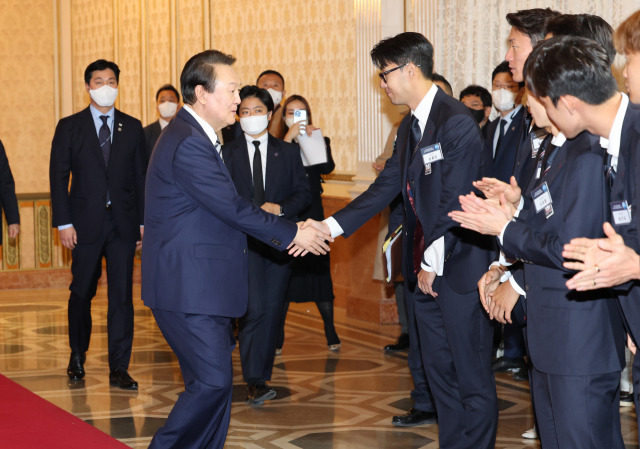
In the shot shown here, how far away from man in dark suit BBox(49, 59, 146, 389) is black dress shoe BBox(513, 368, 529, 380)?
2479mm

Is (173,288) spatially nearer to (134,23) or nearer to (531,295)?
(531,295)

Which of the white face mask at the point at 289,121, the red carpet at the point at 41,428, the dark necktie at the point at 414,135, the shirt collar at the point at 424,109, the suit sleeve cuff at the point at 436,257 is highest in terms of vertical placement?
the white face mask at the point at 289,121

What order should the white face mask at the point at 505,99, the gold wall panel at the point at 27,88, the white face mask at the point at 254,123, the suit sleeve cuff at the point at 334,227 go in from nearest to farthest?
the suit sleeve cuff at the point at 334,227 < the white face mask at the point at 254,123 < the white face mask at the point at 505,99 < the gold wall panel at the point at 27,88

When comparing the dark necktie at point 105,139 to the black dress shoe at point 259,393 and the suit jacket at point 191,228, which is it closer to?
the black dress shoe at point 259,393

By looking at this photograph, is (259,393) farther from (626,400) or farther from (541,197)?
(541,197)

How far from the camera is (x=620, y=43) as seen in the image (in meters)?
2.67

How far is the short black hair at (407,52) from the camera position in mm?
3896

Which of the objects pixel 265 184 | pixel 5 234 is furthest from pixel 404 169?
pixel 5 234

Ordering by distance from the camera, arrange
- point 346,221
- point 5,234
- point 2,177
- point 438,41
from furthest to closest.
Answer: point 5,234, point 438,41, point 2,177, point 346,221

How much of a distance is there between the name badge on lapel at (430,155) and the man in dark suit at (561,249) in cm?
100

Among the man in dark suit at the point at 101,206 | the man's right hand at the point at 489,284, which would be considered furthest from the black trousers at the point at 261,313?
Answer: the man's right hand at the point at 489,284

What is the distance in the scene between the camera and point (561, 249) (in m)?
2.61

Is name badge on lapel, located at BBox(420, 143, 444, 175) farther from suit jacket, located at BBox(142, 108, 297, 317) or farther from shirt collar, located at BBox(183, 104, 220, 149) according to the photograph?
shirt collar, located at BBox(183, 104, 220, 149)

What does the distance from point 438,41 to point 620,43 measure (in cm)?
459
